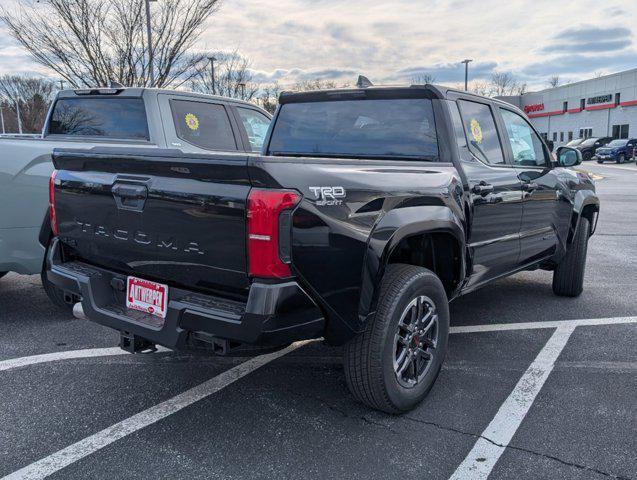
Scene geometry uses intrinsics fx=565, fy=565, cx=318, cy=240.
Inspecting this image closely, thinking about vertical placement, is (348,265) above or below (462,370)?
above

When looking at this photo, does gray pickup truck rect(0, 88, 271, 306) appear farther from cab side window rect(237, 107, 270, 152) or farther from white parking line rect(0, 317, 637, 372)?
white parking line rect(0, 317, 637, 372)

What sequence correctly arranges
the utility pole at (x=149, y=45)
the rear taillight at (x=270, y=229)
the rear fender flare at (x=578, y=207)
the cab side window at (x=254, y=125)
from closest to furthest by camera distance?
1. the rear taillight at (x=270, y=229)
2. the rear fender flare at (x=578, y=207)
3. the cab side window at (x=254, y=125)
4. the utility pole at (x=149, y=45)

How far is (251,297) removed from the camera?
8.06 feet

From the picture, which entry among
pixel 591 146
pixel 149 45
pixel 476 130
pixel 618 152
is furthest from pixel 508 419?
pixel 591 146

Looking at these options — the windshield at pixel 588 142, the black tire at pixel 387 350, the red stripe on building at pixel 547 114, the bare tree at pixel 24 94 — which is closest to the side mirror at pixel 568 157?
the black tire at pixel 387 350

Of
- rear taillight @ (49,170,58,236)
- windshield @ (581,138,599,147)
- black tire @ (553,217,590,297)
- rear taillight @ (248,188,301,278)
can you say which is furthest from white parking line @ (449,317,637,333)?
windshield @ (581,138,599,147)

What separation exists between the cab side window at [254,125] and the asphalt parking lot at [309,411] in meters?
2.86

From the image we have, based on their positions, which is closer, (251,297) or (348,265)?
(251,297)

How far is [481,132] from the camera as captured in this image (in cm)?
418

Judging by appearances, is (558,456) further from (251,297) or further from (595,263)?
(595,263)

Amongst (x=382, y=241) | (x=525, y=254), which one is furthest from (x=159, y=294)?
(x=525, y=254)

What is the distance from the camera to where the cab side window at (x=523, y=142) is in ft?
15.3

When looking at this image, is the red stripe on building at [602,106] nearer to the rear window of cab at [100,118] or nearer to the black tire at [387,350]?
the rear window of cab at [100,118]

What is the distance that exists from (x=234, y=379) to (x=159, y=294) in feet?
3.56
